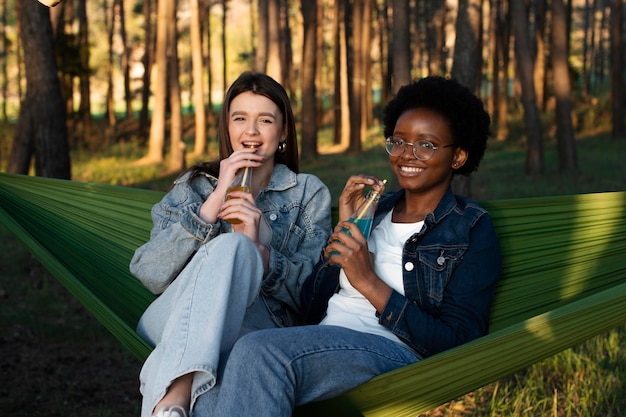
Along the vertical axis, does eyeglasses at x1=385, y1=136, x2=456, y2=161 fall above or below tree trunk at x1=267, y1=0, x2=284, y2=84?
below

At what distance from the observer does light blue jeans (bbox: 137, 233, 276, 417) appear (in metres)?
2.12

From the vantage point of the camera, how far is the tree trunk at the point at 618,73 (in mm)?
15969

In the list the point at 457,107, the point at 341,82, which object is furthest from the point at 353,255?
the point at 341,82

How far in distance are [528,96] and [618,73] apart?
431 cm

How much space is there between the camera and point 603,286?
284 centimetres

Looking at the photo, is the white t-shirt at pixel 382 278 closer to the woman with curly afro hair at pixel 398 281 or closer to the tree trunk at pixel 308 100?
the woman with curly afro hair at pixel 398 281

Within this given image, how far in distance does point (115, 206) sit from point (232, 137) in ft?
2.64

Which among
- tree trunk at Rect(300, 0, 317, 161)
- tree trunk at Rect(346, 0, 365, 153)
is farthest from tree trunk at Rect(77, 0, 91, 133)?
tree trunk at Rect(346, 0, 365, 153)

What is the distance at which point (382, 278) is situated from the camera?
2.59 metres

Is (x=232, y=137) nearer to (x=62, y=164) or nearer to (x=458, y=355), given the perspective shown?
(x=458, y=355)

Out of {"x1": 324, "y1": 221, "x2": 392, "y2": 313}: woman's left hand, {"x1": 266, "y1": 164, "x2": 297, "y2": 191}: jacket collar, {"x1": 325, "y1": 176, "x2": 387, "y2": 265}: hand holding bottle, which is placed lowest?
{"x1": 324, "y1": 221, "x2": 392, "y2": 313}: woman's left hand

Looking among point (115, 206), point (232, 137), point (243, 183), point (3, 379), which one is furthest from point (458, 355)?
point (3, 379)

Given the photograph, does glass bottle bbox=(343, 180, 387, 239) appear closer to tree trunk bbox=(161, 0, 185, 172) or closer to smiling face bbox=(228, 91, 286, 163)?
smiling face bbox=(228, 91, 286, 163)

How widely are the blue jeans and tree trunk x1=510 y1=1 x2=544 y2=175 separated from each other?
34.9ft
